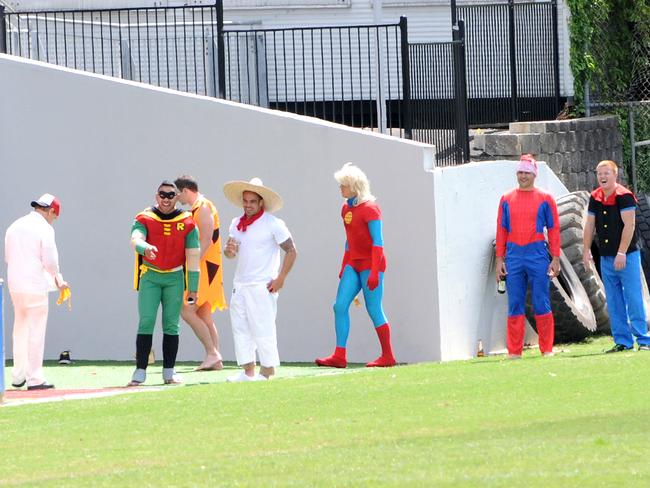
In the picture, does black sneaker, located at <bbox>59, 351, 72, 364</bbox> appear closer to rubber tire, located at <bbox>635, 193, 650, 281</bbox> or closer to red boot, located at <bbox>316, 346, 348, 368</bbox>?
red boot, located at <bbox>316, 346, 348, 368</bbox>

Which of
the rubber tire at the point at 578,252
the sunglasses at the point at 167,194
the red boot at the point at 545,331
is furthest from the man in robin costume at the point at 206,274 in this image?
the rubber tire at the point at 578,252

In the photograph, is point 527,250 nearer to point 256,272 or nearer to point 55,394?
point 256,272

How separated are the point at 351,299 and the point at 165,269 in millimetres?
2087

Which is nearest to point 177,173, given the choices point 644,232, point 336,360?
point 336,360

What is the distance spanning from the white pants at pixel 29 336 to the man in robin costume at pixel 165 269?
34.7 inches

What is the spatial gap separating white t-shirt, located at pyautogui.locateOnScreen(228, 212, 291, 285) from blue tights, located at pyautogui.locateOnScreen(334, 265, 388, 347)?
1.59 meters

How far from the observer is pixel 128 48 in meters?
18.0

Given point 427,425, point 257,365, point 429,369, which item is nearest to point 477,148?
point 257,365

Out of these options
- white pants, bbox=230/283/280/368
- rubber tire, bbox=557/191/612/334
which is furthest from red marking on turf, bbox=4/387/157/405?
rubber tire, bbox=557/191/612/334

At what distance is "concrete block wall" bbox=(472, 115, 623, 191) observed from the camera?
1834 centimetres

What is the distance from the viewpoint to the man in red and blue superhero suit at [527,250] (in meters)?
13.5

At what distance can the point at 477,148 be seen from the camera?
60.4 feet

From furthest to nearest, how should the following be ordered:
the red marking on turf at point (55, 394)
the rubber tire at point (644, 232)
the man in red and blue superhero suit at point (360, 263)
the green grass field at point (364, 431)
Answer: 1. the rubber tire at point (644, 232)
2. the man in red and blue superhero suit at point (360, 263)
3. the red marking on turf at point (55, 394)
4. the green grass field at point (364, 431)

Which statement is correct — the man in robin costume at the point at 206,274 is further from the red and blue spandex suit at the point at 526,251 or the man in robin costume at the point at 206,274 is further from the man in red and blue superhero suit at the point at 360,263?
the red and blue spandex suit at the point at 526,251
